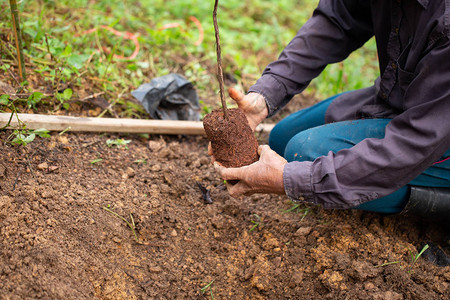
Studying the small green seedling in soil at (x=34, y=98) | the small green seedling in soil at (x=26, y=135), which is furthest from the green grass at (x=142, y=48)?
the small green seedling in soil at (x=26, y=135)

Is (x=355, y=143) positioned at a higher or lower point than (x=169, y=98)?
higher

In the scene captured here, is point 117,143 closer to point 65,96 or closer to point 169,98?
point 65,96

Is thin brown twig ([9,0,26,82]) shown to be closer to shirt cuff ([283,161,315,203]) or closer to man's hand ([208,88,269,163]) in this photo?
man's hand ([208,88,269,163])

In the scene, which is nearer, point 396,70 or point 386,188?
point 386,188

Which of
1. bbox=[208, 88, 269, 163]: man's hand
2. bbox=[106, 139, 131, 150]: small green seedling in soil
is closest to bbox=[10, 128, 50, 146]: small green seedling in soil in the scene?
bbox=[106, 139, 131, 150]: small green seedling in soil

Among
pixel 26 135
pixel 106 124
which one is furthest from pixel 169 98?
pixel 26 135

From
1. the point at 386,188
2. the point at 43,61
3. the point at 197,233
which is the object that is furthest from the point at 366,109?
the point at 43,61

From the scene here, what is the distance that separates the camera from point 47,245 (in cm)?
169

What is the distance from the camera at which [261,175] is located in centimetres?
165

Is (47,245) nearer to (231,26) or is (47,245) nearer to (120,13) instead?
(120,13)

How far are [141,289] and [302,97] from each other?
7.65 feet

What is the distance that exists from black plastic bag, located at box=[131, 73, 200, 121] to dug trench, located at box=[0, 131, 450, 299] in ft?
1.46

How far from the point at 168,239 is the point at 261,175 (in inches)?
25.3

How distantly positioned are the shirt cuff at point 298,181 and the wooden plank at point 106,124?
1087 mm
